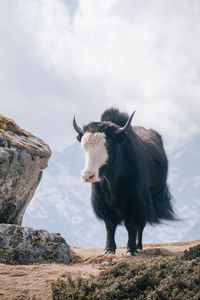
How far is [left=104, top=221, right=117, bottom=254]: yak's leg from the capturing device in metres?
9.62

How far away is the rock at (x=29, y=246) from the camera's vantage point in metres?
7.72

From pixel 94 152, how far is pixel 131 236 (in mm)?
2146

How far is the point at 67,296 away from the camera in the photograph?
15.0 ft

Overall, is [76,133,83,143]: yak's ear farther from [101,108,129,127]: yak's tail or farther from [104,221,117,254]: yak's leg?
[104,221,117,254]: yak's leg

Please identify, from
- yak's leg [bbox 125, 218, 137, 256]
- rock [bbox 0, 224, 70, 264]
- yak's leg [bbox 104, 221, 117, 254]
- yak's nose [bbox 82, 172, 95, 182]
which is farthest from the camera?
yak's leg [bbox 104, 221, 117, 254]

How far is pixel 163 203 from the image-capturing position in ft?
39.4

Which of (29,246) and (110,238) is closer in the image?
(29,246)

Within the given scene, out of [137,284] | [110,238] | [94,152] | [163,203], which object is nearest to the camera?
[137,284]

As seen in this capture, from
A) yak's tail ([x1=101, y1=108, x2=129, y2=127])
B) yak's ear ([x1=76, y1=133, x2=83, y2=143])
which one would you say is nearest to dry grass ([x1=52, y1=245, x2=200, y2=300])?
yak's ear ([x1=76, y1=133, x2=83, y2=143])

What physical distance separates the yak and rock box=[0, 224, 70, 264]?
1.45 m

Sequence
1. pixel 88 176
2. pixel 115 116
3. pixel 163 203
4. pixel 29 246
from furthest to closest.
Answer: pixel 163 203 < pixel 115 116 < pixel 88 176 < pixel 29 246

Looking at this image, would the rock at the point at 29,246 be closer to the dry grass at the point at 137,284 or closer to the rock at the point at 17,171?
the rock at the point at 17,171

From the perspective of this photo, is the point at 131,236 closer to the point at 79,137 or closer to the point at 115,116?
the point at 79,137

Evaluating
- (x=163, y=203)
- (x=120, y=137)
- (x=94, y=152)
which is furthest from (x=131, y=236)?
(x=163, y=203)
